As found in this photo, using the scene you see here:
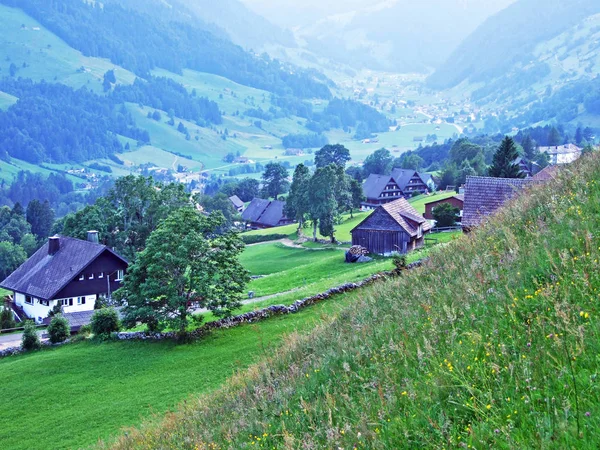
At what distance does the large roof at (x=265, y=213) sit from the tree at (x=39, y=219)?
43494mm

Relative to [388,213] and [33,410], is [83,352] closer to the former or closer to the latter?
[33,410]

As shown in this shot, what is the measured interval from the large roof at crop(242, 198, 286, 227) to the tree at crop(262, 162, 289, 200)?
1972 cm

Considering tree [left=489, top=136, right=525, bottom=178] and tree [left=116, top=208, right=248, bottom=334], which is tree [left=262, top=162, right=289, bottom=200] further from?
tree [left=116, top=208, right=248, bottom=334]

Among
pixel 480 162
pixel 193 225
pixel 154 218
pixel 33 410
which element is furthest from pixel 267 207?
pixel 33 410

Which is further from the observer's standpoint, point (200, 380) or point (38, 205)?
point (38, 205)

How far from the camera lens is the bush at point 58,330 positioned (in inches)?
1431

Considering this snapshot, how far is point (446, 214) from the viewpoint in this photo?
234ft

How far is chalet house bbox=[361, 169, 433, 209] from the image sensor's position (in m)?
132

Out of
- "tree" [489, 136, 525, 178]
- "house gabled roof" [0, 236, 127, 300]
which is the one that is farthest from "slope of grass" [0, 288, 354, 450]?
"tree" [489, 136, 525, 178]

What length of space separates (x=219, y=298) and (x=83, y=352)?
7.76m

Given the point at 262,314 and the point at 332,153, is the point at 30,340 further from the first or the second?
the point at 332,153

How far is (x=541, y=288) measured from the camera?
972cm

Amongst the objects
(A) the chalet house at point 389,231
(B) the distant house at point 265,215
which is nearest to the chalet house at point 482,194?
(A) the chalet house at point 389,231

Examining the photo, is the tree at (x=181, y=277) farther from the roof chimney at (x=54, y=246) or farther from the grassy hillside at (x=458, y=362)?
the roof chimney at (x=54, y=246)
